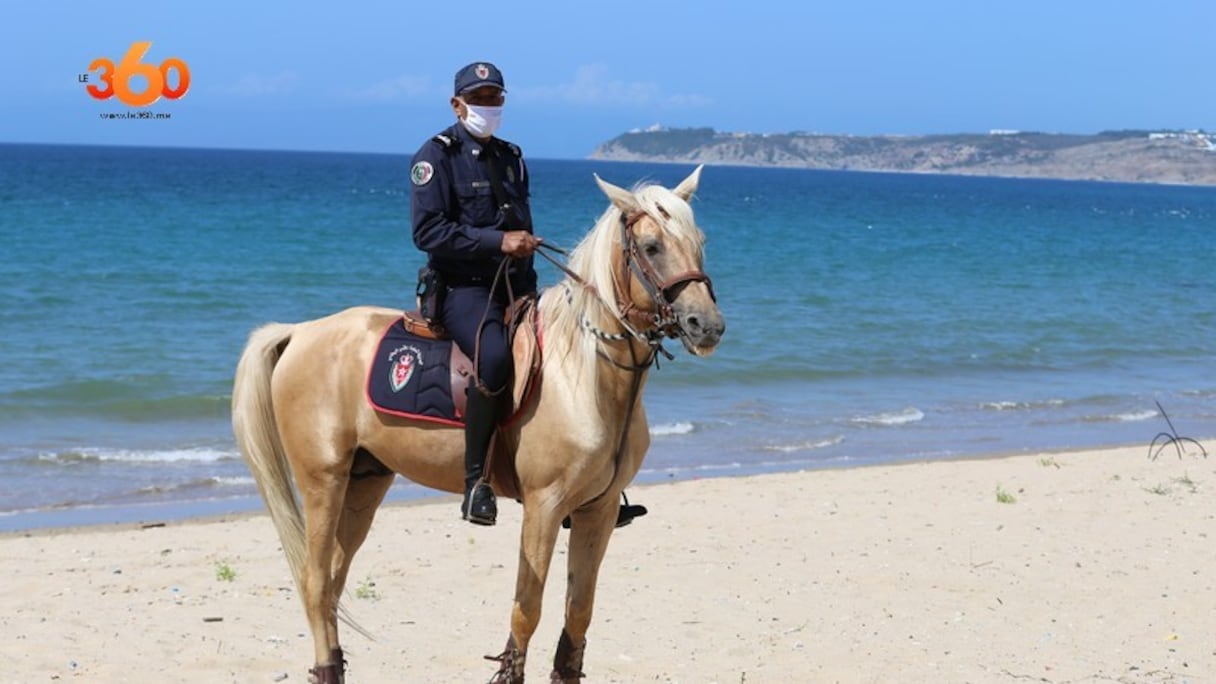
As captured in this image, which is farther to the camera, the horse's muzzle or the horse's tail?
the horse's tail

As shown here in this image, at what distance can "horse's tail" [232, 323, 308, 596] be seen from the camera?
656 cm

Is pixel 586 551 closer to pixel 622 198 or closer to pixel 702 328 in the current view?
pixel 702 328

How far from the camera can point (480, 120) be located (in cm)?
591

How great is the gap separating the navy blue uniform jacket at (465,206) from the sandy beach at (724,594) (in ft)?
7.90

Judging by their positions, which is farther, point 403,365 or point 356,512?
point 356,512

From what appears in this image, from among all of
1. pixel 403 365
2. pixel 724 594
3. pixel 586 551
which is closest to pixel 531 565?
pixel 586 551

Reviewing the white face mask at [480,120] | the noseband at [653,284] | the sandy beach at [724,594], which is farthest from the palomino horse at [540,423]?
the sandy beach at [724,594]

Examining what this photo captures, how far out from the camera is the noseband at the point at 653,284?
5336mm

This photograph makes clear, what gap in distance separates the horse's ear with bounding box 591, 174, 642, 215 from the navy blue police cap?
778 mm

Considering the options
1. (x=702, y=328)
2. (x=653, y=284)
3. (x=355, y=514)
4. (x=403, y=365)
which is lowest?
(x=355, y=514)

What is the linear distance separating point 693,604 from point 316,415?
3.33 m

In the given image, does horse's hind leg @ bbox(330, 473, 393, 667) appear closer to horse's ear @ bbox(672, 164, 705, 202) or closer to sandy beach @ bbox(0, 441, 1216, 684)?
sandy beach @ bbox(0, 441, 1216, 684)

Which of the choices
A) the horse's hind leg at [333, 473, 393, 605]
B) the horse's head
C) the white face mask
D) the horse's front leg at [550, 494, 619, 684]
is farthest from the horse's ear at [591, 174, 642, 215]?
the horse's hind leg at [333, 473, 393, 605]

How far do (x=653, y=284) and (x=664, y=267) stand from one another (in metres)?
0.08
